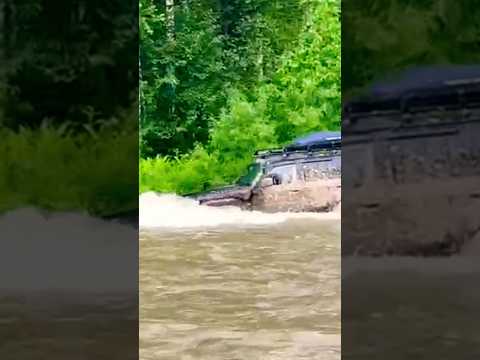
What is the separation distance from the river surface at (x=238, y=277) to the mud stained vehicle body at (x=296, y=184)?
0.27ft

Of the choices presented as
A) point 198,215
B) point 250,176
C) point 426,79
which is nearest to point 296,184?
point 250,176

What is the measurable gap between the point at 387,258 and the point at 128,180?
2.75 ft

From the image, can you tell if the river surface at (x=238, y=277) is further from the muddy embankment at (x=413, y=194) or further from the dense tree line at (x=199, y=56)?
the muddy embankment at (x=413, y=194)

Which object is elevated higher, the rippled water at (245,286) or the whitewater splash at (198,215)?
the whitewater splash at (198,215)

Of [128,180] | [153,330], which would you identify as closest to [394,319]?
[128,180]

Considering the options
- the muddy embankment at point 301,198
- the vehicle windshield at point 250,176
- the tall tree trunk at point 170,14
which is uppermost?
the tall tree trunk at point 170,14

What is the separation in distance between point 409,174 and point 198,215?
3053mm

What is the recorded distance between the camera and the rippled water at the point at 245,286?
4.77 metres

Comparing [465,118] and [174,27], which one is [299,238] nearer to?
[174,27]

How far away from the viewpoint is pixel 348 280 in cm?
241

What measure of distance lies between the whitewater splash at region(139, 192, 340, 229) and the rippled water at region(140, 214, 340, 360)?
36 mm

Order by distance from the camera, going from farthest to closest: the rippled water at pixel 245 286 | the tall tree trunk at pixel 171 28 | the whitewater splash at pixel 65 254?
the tall tree trunk at pixel 171 28, the rippled water at pixel 245 286, the whitewater splash at pixel 65 254

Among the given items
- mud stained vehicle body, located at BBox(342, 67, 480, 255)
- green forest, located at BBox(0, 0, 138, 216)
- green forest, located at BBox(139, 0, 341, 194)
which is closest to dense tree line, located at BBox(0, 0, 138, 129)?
green forest, located at BBox(0, 0, 138, 216)

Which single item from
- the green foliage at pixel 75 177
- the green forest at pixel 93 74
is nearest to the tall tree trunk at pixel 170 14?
the green forest at pixel 93 74
